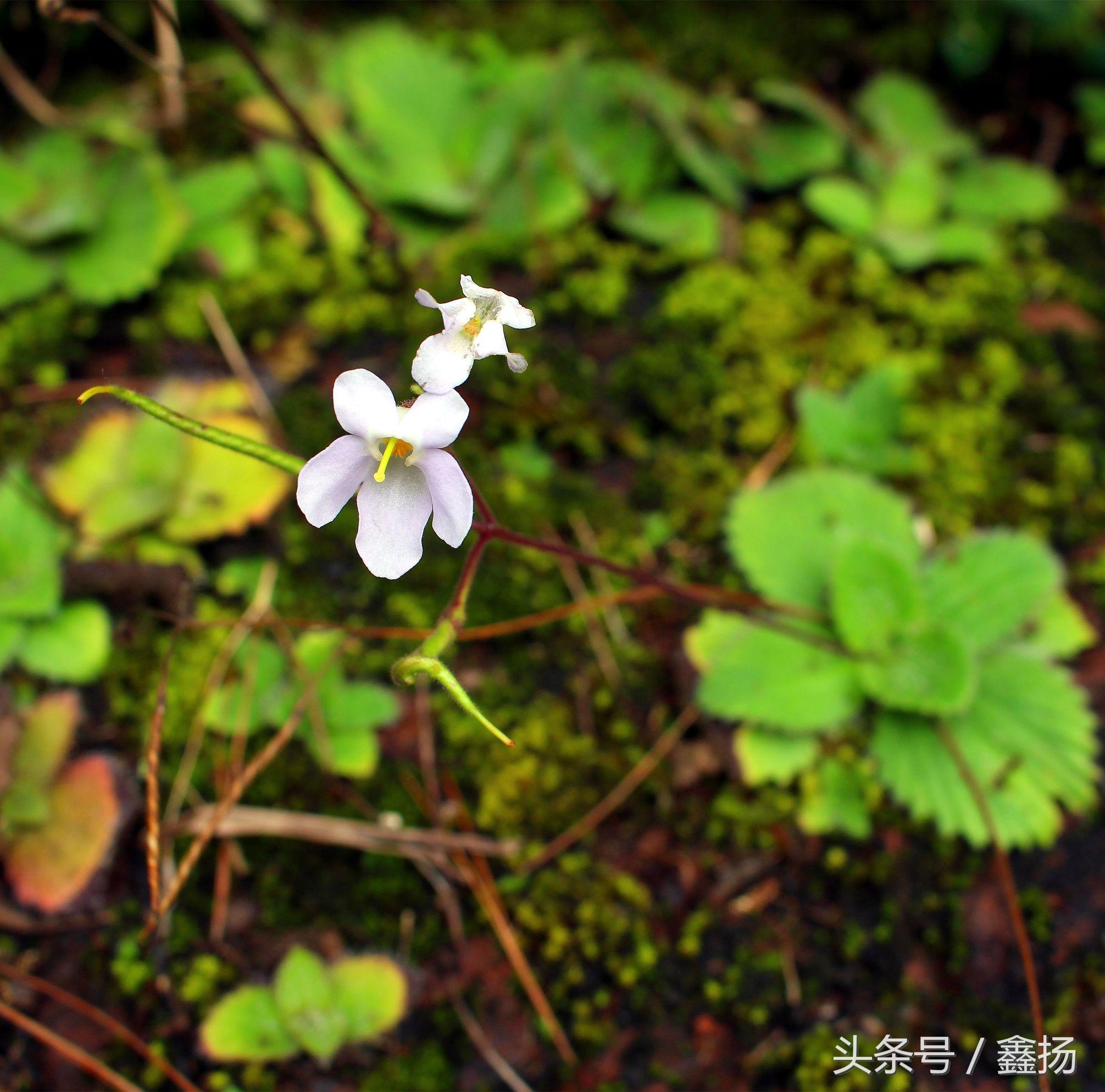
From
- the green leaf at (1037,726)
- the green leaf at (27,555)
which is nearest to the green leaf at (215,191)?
the green leaf at (27,555)

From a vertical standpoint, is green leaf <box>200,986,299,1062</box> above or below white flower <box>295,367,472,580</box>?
below

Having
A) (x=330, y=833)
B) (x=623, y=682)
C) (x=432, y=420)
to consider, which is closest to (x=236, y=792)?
(x=330, y=833)

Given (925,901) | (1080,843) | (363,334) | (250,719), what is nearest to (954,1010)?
(925,901)

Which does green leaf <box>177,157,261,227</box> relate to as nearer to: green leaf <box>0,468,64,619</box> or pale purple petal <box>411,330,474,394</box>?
green leaf <box>0,468,64,619</box>

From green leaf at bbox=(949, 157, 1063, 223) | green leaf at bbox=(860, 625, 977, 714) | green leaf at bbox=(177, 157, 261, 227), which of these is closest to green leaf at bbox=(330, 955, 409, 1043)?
green leaf at bbox=(860, 625, 977, 714)

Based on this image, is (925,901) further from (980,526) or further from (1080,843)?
(980,526)

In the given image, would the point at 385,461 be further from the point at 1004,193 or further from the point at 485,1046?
the point at 1004,193

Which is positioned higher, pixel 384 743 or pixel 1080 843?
pixel 1080 843
